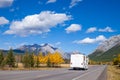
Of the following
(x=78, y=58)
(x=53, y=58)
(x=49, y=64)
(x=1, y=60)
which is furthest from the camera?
(x=53, y=58)

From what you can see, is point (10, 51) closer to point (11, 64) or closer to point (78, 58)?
point (11, 64)

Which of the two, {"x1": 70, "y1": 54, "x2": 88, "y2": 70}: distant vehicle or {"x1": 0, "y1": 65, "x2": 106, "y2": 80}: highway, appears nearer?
{"x1": 0, "y1": 65, "x2": 106, "y2": 80}: highway

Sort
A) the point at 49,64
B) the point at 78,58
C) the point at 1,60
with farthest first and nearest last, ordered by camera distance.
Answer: the point at 49,64 < the point at 1,60 < the point at 78,58

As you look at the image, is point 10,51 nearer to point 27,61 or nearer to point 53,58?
point 27,61

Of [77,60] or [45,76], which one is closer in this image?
[45,76]

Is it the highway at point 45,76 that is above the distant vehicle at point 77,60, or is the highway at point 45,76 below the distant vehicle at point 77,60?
below

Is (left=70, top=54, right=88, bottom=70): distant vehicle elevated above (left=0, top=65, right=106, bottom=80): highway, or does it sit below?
above

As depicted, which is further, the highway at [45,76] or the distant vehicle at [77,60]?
the distant vehicle at [77,60]

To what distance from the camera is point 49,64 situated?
422 ft

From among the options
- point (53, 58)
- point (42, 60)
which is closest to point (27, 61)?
point (53, 58)

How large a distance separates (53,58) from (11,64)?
37.8 metres

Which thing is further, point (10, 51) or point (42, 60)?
point (42, 60)

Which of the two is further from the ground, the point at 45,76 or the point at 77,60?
the point at 77,60

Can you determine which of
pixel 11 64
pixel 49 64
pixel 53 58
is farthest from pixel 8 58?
pixel 53 58
